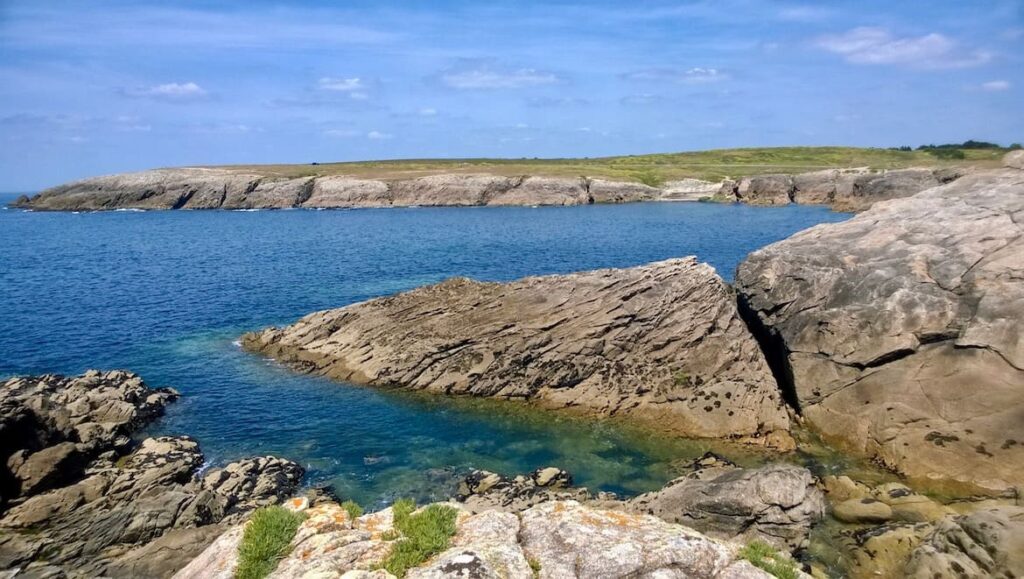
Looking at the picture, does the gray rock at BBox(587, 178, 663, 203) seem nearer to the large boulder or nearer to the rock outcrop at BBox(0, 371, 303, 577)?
the large boulder

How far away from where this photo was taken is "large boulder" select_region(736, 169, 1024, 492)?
29.7m

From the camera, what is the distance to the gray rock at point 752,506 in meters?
24.0

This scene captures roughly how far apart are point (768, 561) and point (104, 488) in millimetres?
28775

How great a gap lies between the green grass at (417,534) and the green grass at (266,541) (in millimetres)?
2585

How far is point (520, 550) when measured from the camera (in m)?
14.6

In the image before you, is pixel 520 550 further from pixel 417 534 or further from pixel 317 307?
pixel 317 307

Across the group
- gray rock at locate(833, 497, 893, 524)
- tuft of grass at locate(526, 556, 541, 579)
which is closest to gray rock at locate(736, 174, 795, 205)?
gray rock at locate(833, 497, 893, 524)

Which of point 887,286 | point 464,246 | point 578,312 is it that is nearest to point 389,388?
point 578,312

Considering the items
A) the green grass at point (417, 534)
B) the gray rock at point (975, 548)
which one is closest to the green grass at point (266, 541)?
the green grass at point (417, 534)

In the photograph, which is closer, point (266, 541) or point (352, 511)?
point (266, 541)

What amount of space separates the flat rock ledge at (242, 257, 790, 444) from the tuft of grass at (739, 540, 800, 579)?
20767 millimetres

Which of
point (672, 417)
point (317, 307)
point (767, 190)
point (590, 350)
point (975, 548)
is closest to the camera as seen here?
point (975, 548)

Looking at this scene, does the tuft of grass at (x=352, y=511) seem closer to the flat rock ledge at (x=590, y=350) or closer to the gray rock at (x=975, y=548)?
the gray rock at (x=975, y=548)

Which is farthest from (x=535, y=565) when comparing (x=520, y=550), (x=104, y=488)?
(x=104, y=488)
